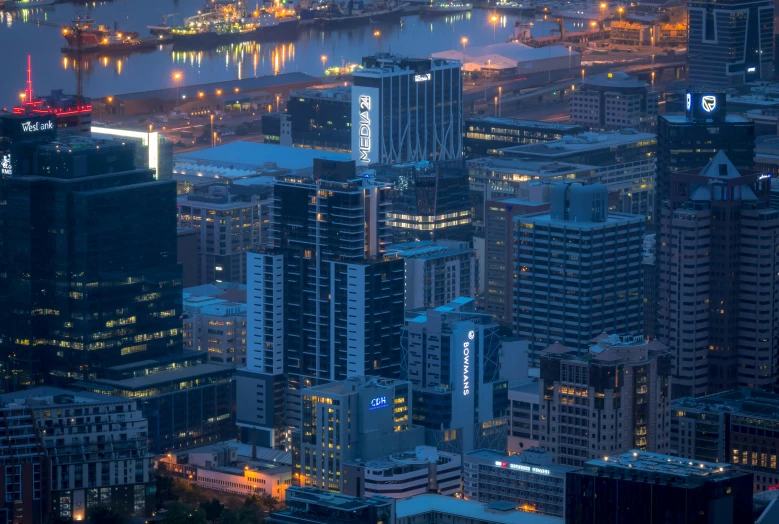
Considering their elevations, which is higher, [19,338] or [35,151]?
[35,151]

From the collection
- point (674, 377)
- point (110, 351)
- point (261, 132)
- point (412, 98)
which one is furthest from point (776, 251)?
point (261, 132)

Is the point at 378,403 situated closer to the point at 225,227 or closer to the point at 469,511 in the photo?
the point at 469,511

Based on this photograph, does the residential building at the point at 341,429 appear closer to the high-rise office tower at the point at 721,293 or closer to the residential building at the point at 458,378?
the residential building at the point at 458,378

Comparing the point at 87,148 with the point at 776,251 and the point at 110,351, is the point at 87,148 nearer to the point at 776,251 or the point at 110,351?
the point at 110,351

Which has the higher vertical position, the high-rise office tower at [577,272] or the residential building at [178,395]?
the high-rise office tower at [577,272]

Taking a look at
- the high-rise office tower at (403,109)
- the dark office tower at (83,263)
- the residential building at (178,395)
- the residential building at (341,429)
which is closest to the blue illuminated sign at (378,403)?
the residential building at (341,429)

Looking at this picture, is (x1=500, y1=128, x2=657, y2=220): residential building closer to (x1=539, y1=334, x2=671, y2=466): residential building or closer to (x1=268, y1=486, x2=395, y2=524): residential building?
(x1=539, y1=334, x2=671, y2=466): residential building
